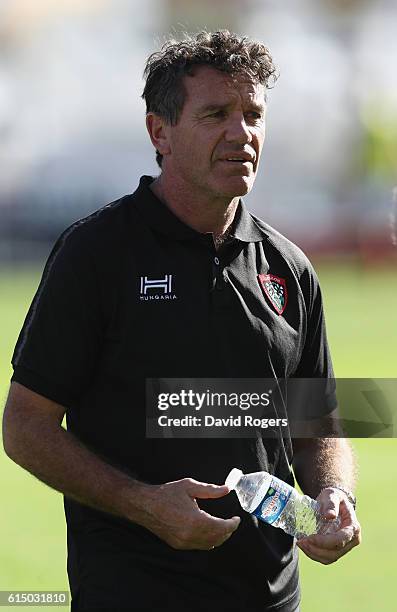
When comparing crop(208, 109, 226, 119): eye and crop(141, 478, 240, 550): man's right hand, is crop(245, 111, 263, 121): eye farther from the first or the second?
crop(141, 478, 240, 550): man's right hand

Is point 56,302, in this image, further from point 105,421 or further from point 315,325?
point 315,325

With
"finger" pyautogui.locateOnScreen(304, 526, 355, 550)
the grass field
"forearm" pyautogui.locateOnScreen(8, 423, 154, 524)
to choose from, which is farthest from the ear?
the grass field

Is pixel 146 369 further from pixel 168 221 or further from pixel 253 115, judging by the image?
pixel 253 115

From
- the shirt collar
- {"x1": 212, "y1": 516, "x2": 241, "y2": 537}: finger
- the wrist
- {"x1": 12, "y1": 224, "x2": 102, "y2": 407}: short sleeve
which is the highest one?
the shirt collar

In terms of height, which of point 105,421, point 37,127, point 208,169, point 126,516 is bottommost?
point 37,127

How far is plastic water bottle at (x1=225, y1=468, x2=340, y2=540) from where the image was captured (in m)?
2.66

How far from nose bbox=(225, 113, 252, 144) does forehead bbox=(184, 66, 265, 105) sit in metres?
0.05

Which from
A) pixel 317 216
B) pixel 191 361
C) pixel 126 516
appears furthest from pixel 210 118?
pixel 317 216

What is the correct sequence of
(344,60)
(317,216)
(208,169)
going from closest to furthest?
1. (208,169)
2. (317,216)
3. (344,60)

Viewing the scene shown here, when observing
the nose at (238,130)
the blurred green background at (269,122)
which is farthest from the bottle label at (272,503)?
the blurred green background at (269,122)

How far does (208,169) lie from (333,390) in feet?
2.48

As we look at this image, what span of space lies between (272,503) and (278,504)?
2 cm

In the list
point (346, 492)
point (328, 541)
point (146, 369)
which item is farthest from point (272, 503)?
point (146, 369)

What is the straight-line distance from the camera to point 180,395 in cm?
278
